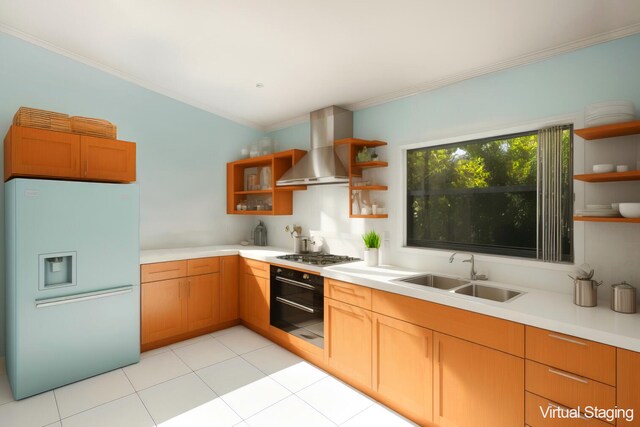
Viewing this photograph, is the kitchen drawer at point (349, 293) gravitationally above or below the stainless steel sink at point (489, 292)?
below

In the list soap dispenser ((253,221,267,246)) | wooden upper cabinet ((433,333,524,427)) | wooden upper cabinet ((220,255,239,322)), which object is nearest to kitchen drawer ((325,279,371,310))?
wooden upper cabinet ((433,333,524,427))

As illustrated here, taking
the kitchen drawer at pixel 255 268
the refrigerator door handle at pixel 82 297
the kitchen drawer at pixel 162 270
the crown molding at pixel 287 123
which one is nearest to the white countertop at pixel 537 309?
the kitchen drawer at pixel 255 268

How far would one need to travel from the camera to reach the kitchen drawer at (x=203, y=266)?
3623 millimetres

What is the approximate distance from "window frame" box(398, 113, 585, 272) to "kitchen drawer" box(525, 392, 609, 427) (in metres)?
0.94

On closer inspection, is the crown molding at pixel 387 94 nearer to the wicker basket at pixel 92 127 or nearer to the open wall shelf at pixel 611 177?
the open wall shelf at pixel 611 177

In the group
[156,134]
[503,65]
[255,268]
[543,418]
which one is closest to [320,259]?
[255,268]

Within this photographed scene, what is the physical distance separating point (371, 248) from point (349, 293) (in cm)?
63

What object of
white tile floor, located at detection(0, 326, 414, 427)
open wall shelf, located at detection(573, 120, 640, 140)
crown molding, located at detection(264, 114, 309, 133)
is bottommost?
white tile floor, located at detection(0, 326, 414, 427)

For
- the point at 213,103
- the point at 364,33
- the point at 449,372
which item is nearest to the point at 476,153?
the point at 364,33

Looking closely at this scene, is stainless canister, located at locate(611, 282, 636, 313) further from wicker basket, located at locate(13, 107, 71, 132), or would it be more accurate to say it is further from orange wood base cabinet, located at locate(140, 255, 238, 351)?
wicker basket, located at locate(13, 107, 71, 132)

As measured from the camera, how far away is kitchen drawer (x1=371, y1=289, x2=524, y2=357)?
1.80 m

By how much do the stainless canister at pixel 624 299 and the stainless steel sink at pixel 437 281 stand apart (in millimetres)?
897

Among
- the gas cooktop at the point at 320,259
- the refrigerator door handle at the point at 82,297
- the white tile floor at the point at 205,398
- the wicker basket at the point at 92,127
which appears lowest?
the white tile floor at the point at 205,398

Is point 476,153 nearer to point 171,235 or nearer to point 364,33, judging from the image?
point 364,33
